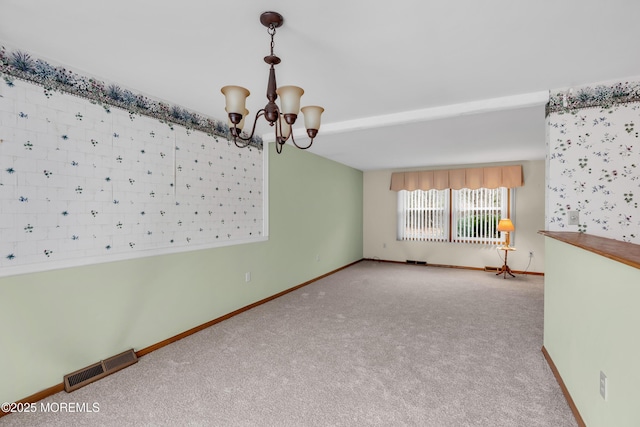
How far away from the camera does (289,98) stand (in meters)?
1.60

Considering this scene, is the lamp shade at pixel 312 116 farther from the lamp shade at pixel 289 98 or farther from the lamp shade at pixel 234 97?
the lamp shade at pixel 234 97

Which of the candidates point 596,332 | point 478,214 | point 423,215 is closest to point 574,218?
point 596,332

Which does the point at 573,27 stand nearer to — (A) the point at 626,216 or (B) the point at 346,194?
(A) the point at 626,216

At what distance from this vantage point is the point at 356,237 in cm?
684

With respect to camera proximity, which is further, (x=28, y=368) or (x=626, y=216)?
(x=626, y=216)

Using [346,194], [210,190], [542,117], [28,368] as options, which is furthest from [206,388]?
[346,194]

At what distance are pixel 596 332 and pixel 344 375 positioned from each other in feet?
5.07

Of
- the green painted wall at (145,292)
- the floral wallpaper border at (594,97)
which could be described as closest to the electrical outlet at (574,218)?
the floral wallpaper border at (594,97)

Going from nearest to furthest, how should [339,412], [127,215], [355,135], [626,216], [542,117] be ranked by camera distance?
[339,412]
[626,216]
[127,215]
[542,117]
[355,135]

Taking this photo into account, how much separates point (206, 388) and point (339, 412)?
0.94 metres

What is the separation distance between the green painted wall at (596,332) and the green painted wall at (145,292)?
3.09m

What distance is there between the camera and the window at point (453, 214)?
19.7 feet

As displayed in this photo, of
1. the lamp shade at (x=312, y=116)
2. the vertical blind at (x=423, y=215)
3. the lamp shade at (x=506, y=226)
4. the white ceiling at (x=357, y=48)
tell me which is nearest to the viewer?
the white ceiling at (x=357, y=48)

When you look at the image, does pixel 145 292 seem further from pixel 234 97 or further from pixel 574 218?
pixel 574 218
